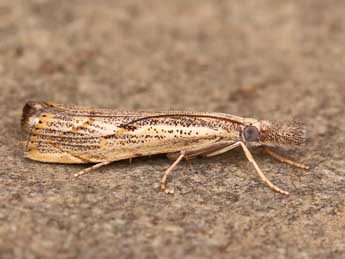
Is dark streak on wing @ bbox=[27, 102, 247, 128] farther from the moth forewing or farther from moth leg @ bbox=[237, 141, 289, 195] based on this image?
moth leg @ bbox=[237, 141, 289, 195]

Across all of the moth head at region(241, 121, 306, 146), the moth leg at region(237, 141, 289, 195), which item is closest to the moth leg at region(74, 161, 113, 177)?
the moth leg at region(237, 141, 289, 195)

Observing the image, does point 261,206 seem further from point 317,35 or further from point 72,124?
point 317,35

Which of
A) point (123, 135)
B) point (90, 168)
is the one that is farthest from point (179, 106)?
point (90, 168)

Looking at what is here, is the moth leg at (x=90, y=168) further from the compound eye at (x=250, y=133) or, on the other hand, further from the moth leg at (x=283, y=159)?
the moth leg at (x=283, y=159)

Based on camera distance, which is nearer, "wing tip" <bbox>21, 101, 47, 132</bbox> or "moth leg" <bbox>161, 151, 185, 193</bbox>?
"moth leg" <bbox>161, 151, 185, 193</bbox>

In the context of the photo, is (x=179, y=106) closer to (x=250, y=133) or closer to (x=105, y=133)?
(x=250, y=133)

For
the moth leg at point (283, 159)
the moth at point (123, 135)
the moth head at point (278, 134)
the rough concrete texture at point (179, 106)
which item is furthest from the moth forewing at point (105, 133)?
the moth leg at point (283, 159)

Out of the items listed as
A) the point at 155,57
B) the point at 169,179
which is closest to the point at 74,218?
the point at 169,179
